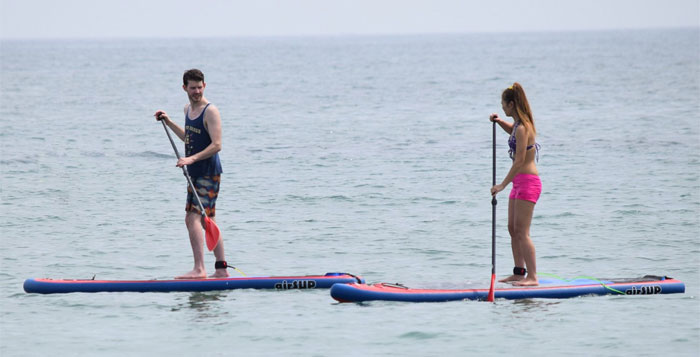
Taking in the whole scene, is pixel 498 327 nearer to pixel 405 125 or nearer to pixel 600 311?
pixel 600 311

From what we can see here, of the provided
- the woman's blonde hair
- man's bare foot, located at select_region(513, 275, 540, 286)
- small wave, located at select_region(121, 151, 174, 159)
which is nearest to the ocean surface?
small wave, located at select_region(121, 151, 174, 159)

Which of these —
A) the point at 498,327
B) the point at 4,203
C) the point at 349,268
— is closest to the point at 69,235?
the point at 4,203

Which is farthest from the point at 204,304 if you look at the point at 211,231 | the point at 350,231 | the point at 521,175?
the point at 350,231

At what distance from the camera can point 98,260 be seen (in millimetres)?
13328

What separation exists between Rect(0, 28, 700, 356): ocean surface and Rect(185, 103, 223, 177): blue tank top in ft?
4.03

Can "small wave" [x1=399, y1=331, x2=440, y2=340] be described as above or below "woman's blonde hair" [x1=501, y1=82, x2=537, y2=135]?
below

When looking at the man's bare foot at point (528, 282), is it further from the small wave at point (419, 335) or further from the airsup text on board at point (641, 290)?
the small wave at point (419, 335)

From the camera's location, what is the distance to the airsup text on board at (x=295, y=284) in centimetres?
1108

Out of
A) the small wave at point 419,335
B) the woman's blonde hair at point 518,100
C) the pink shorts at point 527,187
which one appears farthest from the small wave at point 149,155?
the small wave at point 419,335

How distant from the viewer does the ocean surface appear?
973cm

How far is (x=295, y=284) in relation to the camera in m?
11.1

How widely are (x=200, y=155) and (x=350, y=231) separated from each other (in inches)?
197

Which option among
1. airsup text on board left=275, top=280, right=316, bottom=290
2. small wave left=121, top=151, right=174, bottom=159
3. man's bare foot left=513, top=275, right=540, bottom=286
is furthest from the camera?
small wave left=121, top=151, right=174, bottom=159

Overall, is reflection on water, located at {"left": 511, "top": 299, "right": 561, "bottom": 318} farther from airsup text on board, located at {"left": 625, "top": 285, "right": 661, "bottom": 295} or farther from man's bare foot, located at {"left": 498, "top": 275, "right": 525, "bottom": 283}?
airsup text on board, located at {"left": 625, "top": 285, "right": 661, "bottom": 295}
